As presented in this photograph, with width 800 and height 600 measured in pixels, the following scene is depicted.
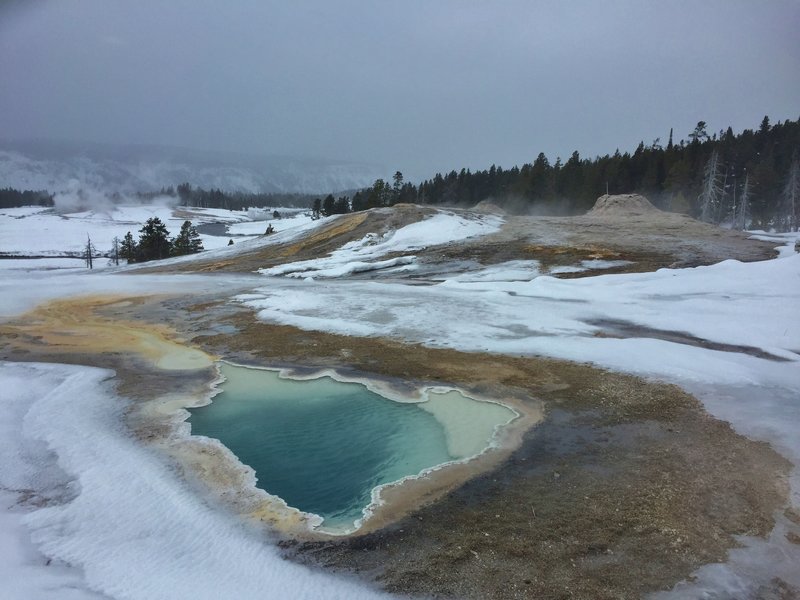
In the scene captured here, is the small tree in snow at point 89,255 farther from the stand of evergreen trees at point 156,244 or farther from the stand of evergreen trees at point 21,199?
the stand of evergreen trees at point 21,199

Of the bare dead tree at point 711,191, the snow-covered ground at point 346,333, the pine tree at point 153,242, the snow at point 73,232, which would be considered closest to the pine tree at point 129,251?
the pine tree at point 153,242

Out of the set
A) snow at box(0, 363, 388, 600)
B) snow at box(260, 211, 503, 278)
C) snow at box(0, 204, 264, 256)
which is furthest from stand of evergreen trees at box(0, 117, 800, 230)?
snow at box(0, 363, 388, 600)

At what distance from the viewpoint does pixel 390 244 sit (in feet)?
101

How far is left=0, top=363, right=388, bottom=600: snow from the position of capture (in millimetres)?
3826

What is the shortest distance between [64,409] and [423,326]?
7981 millimetres

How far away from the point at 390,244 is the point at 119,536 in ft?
88.4

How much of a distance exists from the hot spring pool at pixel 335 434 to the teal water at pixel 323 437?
0.04ft

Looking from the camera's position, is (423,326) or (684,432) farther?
(423,326)

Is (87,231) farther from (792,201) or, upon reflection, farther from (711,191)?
(792,201)

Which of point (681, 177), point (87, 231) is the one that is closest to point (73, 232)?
point (87, 231)

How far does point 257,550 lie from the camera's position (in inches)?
170

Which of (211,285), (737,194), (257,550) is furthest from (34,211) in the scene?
(257,550)

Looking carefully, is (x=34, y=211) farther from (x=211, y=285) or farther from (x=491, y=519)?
(x=491, y=519)

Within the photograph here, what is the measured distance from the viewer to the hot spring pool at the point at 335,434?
220 inches
